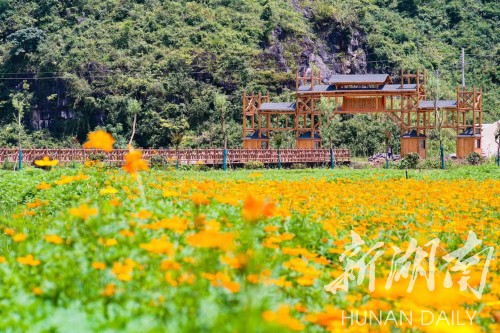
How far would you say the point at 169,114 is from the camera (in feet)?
151

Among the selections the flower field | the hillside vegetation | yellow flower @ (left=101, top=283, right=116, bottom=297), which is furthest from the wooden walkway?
yellow flower @ (left=101, top=283, right=116, bottom=297)

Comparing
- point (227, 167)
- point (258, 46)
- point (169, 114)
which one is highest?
point (258, 46)

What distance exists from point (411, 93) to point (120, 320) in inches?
1313

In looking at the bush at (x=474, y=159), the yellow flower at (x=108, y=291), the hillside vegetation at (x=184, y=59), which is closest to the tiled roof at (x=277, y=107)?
the hillside vegetation at (x=184, y=59)

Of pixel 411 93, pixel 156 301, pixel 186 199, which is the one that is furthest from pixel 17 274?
pixel 411 93

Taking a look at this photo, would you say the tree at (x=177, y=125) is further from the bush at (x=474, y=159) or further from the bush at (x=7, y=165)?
the bush at (x=474, y=159)

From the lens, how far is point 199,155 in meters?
29.9

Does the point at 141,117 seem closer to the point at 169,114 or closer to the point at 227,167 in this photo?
the point at 169,114

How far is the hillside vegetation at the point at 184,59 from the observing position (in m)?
46.1

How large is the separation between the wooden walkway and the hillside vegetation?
990cm

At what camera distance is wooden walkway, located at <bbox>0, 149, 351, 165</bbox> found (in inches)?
1139

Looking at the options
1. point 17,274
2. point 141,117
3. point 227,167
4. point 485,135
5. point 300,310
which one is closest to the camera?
point 300,310

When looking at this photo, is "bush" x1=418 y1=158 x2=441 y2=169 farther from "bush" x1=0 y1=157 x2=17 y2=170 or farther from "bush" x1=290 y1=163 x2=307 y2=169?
"bush" x1=0 y1=157 x2=17 y2=170

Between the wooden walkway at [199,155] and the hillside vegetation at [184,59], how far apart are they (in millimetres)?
9902
